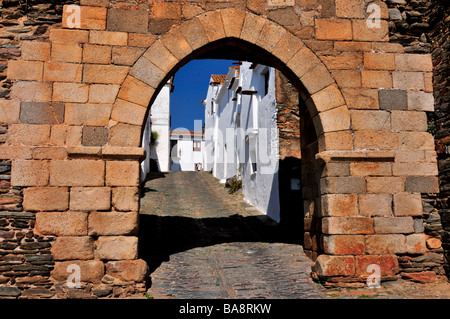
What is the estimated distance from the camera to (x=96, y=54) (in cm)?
499

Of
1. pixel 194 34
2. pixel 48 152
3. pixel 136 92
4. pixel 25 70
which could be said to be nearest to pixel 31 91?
pixel 25 70

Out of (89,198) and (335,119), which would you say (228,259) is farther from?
(335,119)

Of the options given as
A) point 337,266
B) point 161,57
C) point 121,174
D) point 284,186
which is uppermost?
point 161,57

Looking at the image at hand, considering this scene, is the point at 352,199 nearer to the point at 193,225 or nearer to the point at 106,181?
the point at 106,181

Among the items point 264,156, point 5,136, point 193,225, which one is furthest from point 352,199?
point 264,156

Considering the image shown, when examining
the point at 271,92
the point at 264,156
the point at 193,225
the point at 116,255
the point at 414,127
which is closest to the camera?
the point at 116,255

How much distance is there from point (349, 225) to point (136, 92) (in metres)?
3.16

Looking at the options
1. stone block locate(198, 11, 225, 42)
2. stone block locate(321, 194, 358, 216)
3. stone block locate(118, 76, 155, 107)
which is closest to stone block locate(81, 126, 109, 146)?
stone block locate(118, 76, 155, 107)

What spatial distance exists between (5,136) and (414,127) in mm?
5177

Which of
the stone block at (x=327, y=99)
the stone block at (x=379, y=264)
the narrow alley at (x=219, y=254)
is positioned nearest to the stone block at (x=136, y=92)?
the stone block at (x=327, y=99)

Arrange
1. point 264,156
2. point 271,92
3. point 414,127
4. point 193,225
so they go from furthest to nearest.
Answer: point 264,156 → point 271,92 → point 193,225 → point 414,127

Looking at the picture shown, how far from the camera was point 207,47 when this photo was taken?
5312 millimetres

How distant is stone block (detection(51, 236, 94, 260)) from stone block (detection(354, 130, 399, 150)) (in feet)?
11.8

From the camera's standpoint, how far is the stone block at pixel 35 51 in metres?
4.89
